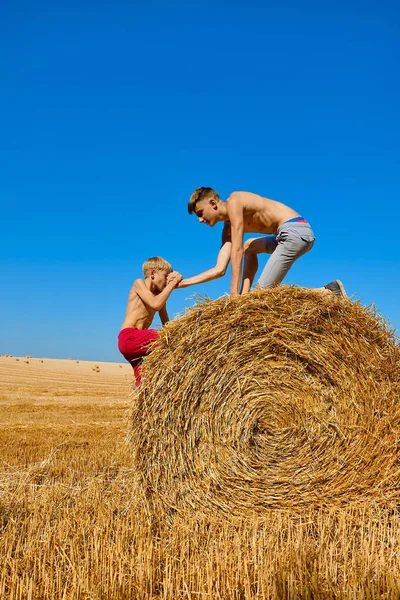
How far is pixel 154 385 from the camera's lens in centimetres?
441

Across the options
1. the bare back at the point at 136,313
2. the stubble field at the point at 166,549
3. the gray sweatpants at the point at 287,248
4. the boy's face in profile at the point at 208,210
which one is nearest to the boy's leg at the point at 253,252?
the gray sweatpants at the point at 287,248

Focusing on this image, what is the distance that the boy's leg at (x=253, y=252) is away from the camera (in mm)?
5543

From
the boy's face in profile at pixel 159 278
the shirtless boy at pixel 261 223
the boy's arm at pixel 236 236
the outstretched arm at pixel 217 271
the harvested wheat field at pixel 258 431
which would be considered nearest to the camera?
the harvested wheat field at pixel 258 431

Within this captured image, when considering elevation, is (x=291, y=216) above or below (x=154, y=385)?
above

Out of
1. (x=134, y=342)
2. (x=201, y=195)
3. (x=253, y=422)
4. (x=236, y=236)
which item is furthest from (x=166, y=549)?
(x=201, y=195)

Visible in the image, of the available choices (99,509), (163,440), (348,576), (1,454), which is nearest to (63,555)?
(99,509)

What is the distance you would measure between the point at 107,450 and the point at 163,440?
9.78 ft

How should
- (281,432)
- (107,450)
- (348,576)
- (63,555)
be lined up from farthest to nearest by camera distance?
(107,450) < (281,432) < (63,555) < (348,576)

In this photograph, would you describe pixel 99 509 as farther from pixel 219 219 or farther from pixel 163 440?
pixel 219 219

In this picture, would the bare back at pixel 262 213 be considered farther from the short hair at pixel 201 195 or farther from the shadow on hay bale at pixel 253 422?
the shadow on hay bale at pixel 253 422

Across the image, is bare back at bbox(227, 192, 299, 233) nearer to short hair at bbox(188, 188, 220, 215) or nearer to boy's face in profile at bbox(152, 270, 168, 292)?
short hair at bbox(188, 188, 220, 215)

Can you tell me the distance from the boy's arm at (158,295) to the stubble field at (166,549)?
1.34 meters

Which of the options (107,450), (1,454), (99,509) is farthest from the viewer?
(107,450)

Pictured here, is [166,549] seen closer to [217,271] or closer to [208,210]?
[217,271]
